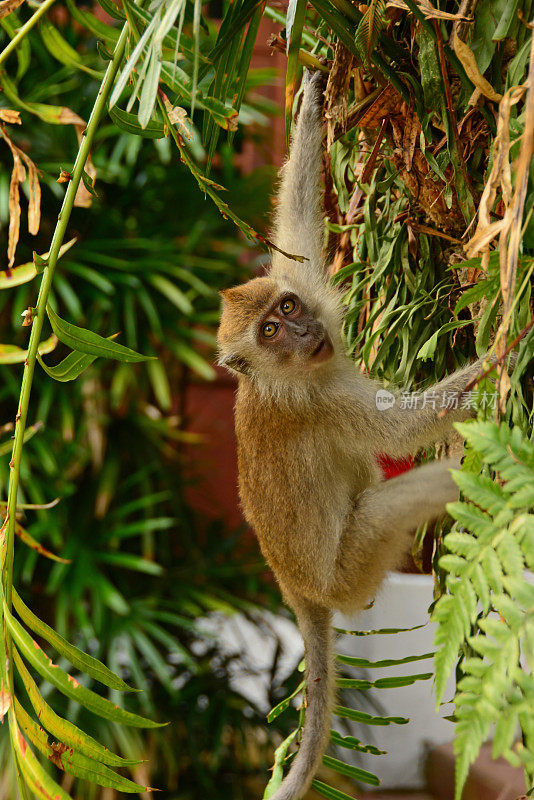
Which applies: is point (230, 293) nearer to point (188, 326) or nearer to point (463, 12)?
point (463, 12)

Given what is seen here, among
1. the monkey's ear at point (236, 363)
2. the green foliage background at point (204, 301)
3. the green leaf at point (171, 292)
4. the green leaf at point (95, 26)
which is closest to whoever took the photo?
the green foliage background at point (204, 301)

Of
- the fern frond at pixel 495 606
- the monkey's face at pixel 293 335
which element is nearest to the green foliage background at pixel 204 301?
the fern frond at pixel 495 606

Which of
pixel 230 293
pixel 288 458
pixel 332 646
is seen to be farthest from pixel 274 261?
pixel 332 646

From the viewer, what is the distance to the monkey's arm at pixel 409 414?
1.20 meters

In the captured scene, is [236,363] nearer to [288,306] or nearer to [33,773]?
[288,306]

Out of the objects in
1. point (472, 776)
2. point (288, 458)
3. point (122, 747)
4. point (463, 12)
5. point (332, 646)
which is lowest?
point (122, 747)

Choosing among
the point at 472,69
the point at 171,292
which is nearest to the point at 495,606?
the point at 472,69

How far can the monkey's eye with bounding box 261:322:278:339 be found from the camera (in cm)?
161

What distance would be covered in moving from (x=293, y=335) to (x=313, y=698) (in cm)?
68

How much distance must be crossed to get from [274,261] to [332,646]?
2.73ft

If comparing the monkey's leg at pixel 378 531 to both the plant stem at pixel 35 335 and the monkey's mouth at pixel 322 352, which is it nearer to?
the monkey's mouth at pixel 322 352

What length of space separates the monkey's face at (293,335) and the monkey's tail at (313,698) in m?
0.47

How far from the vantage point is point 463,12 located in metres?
0.89

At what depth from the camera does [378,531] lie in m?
1.47
